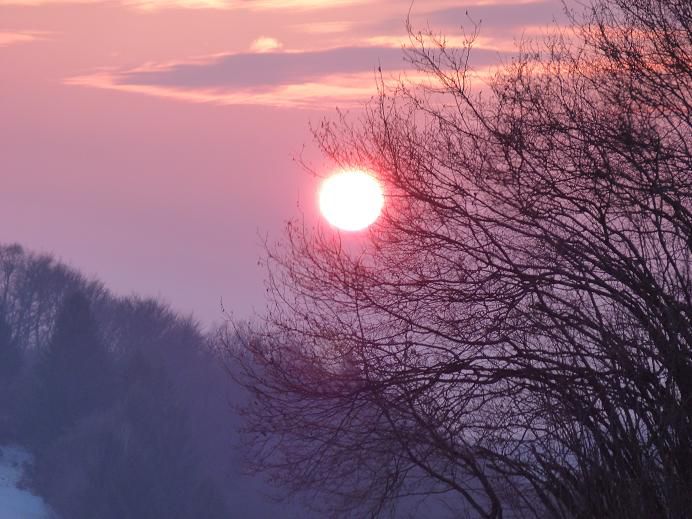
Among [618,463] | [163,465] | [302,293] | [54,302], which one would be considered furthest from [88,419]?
[618,463]

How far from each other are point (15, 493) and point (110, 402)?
9304 millimetres

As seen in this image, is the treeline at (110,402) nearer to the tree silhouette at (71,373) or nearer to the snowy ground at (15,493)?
the tree silhouette at (71,373)

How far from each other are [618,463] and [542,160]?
14.5 feet

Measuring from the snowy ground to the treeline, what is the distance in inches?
25.7

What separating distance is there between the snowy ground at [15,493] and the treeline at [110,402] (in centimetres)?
65

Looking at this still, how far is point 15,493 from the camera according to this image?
206ft

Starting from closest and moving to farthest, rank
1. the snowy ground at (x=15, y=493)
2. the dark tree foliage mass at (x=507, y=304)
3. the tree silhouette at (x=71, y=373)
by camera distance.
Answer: the dark tree foliage mass at (x=507, y=304) < the snowy ground at (x=15, y=493) < the tree silhouette at (x=71, y=373)

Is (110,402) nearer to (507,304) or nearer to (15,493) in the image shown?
(15,493)

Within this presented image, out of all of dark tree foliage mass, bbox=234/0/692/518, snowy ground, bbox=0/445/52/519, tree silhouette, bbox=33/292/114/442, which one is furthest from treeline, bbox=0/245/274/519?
dark tree foliage mass, bbox=234/0/692/518

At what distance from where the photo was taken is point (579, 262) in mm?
13703

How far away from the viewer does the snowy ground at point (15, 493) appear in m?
59.0

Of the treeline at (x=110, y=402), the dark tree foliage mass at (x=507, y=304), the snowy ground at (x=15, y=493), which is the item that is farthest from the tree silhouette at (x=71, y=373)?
the dark tree foliage mass at (x=507, y=304)

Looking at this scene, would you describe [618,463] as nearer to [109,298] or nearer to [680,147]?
[680,147]

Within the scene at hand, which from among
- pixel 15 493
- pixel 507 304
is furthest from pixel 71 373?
pixel 507 304
